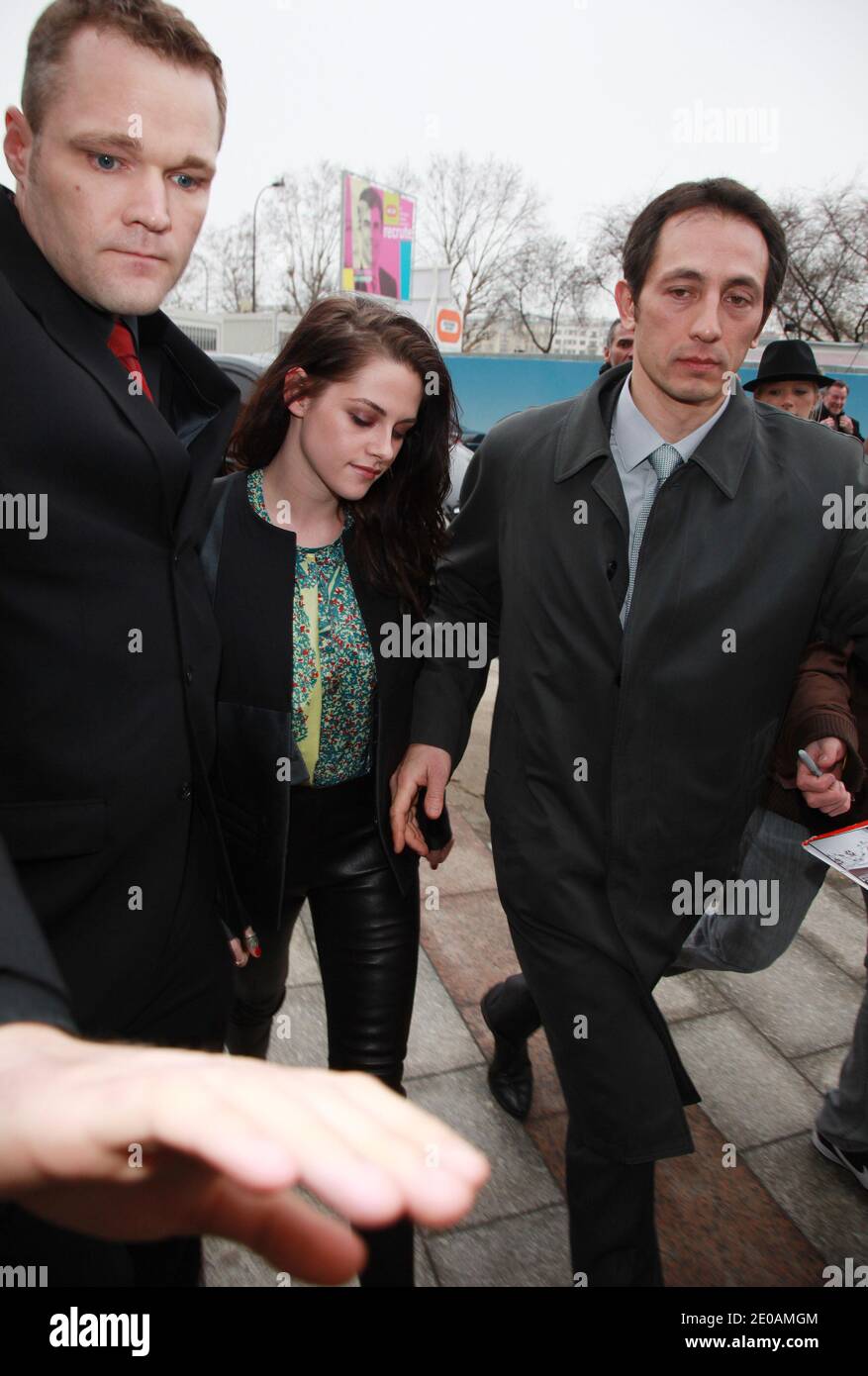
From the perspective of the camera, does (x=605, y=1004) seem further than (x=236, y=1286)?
No

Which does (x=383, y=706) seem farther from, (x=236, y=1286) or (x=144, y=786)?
(x=236, y=1286)

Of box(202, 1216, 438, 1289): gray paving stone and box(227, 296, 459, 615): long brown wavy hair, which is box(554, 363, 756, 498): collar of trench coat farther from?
box(202, 1216, 438, 1289): gray paving stone

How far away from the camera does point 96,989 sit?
1460 millimetres

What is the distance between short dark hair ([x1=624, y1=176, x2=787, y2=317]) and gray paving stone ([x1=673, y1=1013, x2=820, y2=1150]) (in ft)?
7.50

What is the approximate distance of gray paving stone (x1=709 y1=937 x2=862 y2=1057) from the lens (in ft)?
10.6

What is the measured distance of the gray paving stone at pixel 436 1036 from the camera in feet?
9.81

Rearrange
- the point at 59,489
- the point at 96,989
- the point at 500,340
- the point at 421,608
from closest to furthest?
the point at 59,489, the point at 96,989, the point at 421,608, the point at 500,340

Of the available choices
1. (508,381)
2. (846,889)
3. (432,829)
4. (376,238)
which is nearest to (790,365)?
(846,889)

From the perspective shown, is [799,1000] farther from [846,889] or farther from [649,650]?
[649,650]

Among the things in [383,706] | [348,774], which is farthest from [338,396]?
[348,774]

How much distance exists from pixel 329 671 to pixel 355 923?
1.91 feet

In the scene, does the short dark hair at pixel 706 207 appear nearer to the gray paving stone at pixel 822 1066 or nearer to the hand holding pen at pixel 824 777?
the hand holding pen at pixel 824 777

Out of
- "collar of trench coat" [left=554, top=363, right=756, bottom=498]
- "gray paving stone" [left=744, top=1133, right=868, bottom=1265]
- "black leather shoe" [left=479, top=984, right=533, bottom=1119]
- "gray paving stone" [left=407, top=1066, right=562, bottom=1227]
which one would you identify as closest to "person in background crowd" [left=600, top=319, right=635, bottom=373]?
"collar of trench coat" [left=554, top=363, right=756, bottom=498]

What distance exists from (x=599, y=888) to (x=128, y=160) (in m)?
1.59
